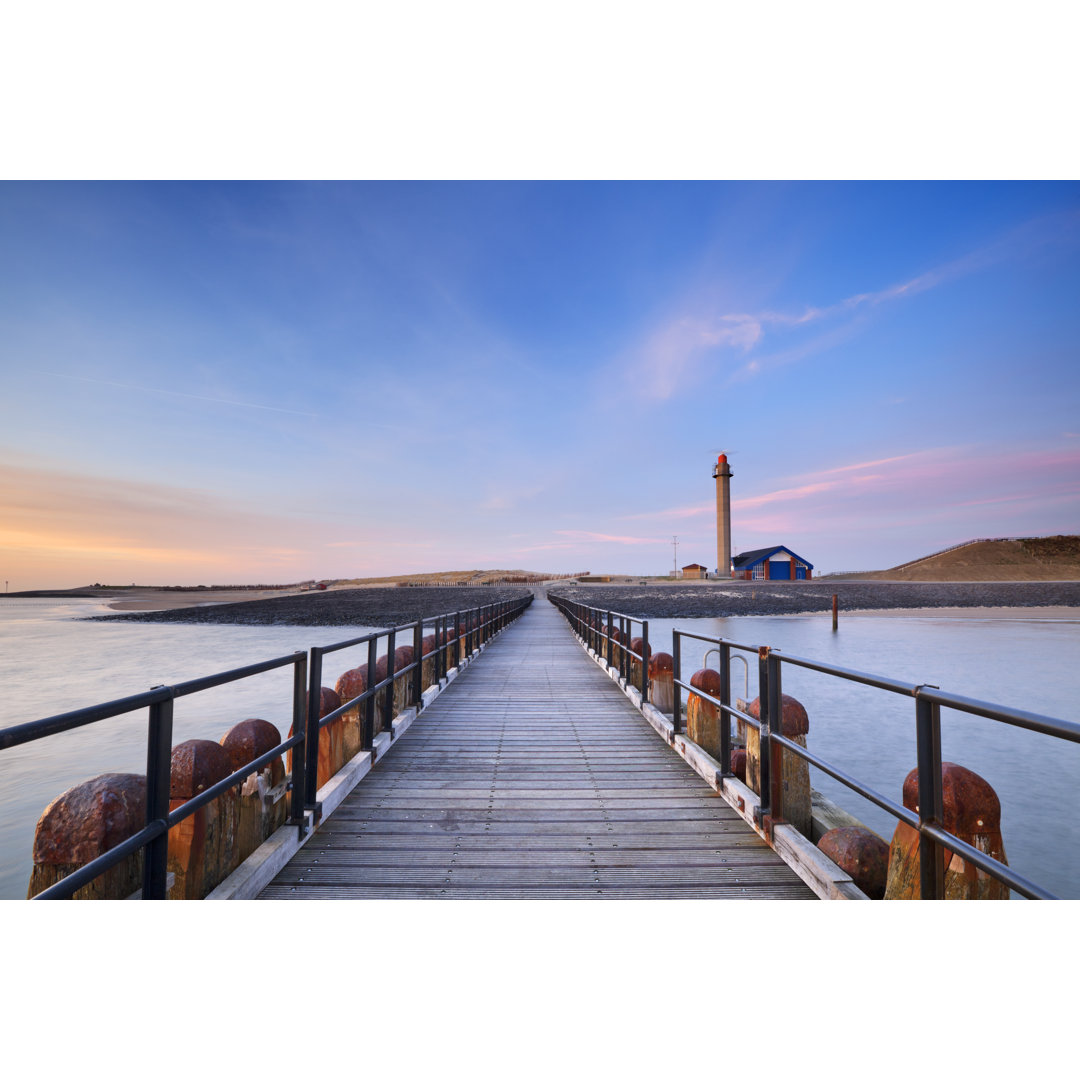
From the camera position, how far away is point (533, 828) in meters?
3.74

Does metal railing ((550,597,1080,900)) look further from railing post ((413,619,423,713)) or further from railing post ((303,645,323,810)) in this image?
railing post ((413,619,423,713))

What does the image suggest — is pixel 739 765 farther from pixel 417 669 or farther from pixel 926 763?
pixel 417 669

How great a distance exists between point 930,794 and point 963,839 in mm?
879

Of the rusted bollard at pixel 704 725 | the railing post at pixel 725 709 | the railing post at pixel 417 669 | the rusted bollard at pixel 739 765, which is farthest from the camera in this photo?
the railing post at pixel 417 669

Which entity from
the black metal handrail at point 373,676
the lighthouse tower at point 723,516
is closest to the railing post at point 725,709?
the black metal handrail at point 373,676

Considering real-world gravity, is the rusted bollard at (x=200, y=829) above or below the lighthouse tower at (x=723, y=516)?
below

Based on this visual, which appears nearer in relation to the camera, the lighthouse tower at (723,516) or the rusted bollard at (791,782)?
the rusted bollard at (791,782)

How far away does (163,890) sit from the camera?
233cm

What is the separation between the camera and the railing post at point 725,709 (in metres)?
4.08

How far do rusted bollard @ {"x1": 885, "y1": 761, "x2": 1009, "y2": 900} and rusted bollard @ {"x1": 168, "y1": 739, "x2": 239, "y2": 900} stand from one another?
10.1 ft

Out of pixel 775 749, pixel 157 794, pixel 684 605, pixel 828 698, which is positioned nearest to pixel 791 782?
pixel 775 749

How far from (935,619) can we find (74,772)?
131ft

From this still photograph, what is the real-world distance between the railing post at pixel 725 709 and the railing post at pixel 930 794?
1741 millimetres

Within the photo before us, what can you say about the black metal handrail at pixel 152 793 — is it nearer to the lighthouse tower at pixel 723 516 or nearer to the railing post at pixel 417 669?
the railing post at pixel 417 669
